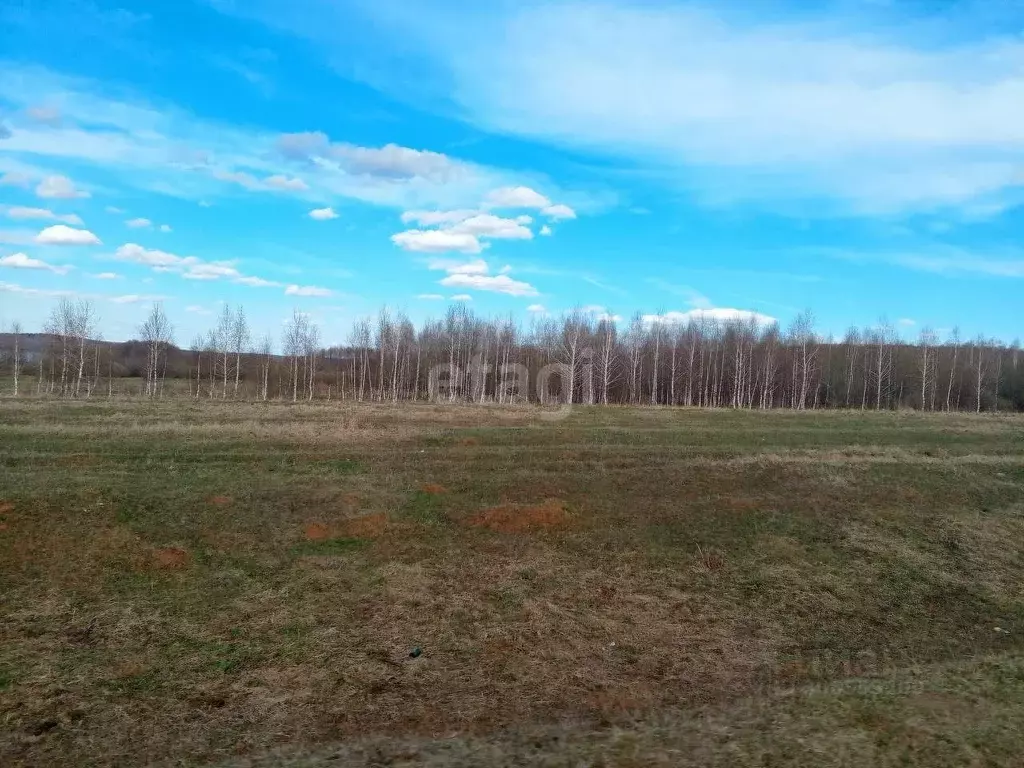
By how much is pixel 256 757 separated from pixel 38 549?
733 centimetres

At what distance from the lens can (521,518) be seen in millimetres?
13586

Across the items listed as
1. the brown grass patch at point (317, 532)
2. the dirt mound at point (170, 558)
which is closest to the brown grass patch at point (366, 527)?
the brown grass patch at point (317, 532)

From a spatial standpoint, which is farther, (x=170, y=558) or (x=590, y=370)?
(x=590, y=370)

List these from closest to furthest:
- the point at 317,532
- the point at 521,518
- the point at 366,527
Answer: the point at 317,532
the point at 366,527
the point at 521,518

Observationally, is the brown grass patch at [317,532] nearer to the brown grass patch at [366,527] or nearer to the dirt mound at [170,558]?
the brown grass patch at [366,527]

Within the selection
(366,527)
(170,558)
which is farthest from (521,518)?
(170,558)

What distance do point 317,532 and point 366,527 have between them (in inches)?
36.5

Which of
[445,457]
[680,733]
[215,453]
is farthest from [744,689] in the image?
[215,453]

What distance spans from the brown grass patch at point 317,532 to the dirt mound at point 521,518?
280 centimetres

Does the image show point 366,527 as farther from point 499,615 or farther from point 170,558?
point 499,615

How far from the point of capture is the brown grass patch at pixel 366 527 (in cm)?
Result: 1248

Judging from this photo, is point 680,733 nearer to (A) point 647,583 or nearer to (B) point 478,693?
(B) point 478,693

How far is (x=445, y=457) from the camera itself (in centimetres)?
2198

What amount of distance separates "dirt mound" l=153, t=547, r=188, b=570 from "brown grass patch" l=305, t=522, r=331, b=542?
2.13 metres
